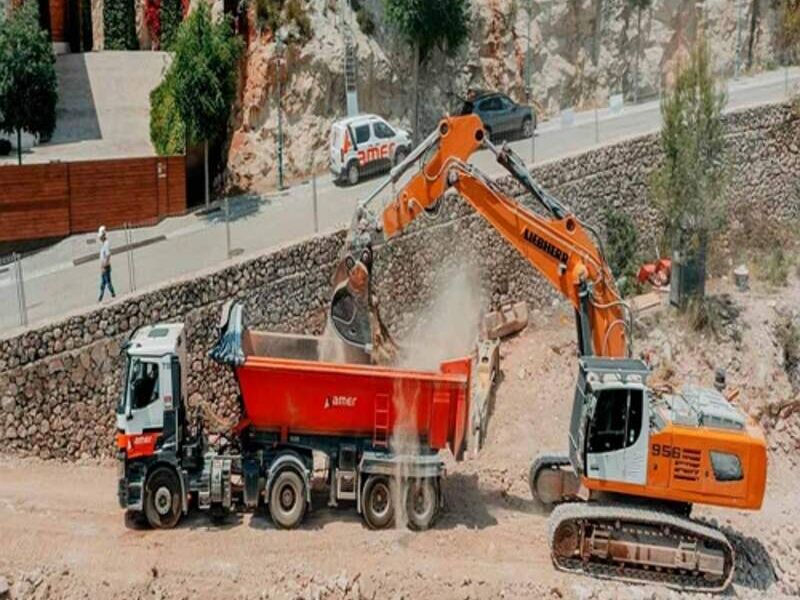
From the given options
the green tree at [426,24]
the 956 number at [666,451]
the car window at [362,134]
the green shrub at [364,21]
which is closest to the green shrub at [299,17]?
the green shrub at [364,21]

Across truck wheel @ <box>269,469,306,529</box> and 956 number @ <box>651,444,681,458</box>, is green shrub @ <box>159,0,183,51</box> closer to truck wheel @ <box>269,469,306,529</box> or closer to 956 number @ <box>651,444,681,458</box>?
truck wheel @ <box>269,469,306,529</box>

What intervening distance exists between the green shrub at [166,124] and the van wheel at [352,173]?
413 centimetres

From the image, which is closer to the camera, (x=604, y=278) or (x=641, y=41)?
(x=604, y=278)

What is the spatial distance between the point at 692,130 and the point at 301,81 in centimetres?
997

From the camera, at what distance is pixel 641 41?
37188 millimetres

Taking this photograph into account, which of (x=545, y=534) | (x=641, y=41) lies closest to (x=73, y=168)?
(x=545, y=534)

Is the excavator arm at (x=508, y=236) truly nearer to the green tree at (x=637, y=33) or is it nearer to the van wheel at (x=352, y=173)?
the van wheel at (x=352, y=173)

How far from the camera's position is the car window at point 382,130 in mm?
28109

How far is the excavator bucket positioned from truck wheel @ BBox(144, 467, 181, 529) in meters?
3.78

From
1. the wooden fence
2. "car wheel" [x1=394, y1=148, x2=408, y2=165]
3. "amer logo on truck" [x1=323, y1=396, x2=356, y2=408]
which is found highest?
"car wheel" [x1=394, y1=148, x2=408, y2=165]

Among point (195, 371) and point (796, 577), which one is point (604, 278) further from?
point (195, 371)

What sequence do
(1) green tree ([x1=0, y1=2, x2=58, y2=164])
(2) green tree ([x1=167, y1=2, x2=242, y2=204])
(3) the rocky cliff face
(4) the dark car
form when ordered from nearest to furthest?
(2) green tree ([x1=167, y1=2, x2=242, y2=204]), (1) green tree ([x1=0, y1=2, x2=58, y2=164]), (3) the rocky cliff face, (4) the dark car

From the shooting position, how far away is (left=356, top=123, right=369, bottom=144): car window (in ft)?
90.7

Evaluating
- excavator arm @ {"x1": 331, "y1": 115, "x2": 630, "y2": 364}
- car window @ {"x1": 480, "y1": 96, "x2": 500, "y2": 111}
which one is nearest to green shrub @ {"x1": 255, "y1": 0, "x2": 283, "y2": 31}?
car window @ {"x1": 480, "y1": 96, "x2": 500, "y2": 111}
